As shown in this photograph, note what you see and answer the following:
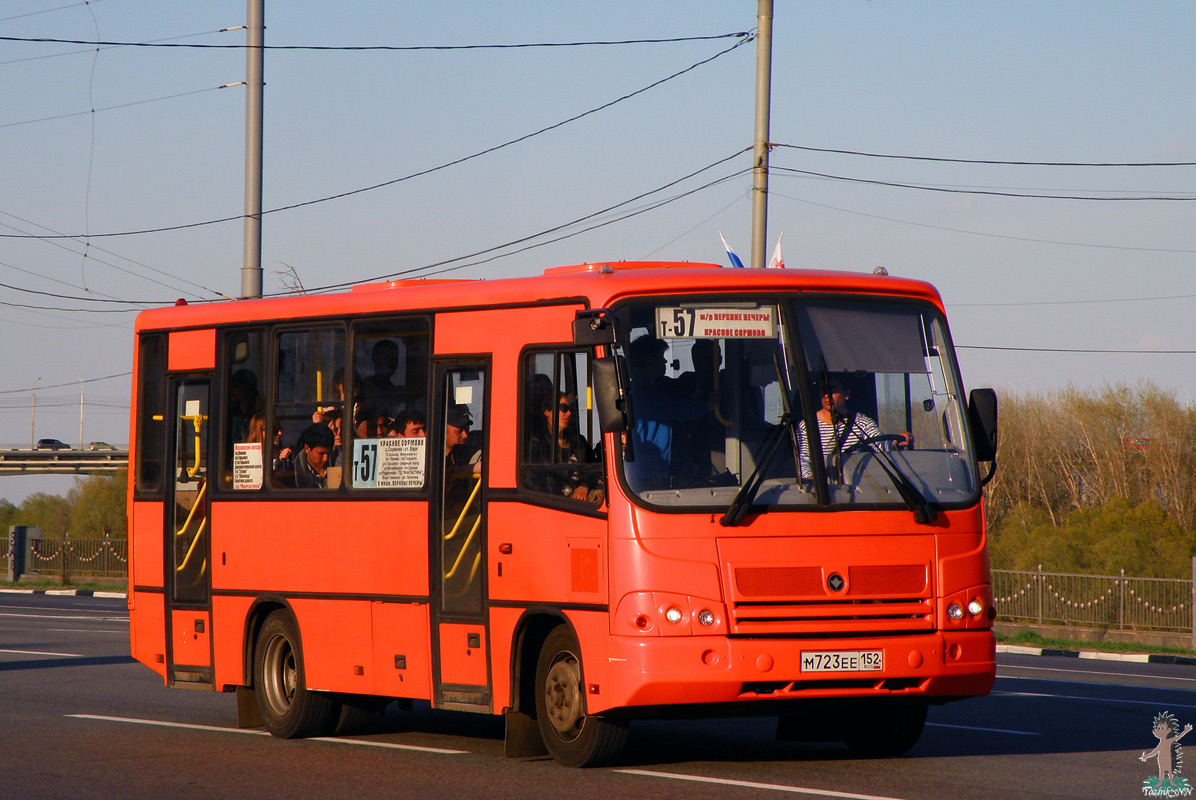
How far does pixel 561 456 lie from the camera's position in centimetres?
984

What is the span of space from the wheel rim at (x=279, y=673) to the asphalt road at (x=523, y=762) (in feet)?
0.96

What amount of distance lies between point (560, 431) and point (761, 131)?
12.8 meters

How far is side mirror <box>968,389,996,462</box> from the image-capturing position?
9.98m

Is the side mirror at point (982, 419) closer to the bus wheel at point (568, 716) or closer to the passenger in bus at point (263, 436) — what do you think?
the bus wheel at point (568, 716)

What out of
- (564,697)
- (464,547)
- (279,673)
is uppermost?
(464,547)

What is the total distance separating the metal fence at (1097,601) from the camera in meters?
31.0

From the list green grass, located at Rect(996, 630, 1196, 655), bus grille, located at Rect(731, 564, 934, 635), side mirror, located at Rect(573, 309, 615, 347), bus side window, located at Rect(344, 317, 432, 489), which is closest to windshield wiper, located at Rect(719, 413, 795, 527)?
bus grille, located at Rect(731, 564, 934, 635)

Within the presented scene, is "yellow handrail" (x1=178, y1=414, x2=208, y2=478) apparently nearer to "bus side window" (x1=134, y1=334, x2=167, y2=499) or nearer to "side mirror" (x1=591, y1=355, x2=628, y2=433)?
"bus side window" (x1=134, y1=334, x2=167, y2=499)

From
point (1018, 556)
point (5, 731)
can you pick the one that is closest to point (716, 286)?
point (5, 731)

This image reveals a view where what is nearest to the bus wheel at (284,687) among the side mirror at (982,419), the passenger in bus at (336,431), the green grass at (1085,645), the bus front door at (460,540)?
the passenger in bus at (336,431)

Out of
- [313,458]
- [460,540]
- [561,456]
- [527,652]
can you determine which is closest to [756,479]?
[561,456]

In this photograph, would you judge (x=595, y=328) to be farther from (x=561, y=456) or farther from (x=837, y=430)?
(x=837, y=430)

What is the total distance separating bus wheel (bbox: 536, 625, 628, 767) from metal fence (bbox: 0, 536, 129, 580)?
37989 mm

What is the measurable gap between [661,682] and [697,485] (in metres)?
1.16
